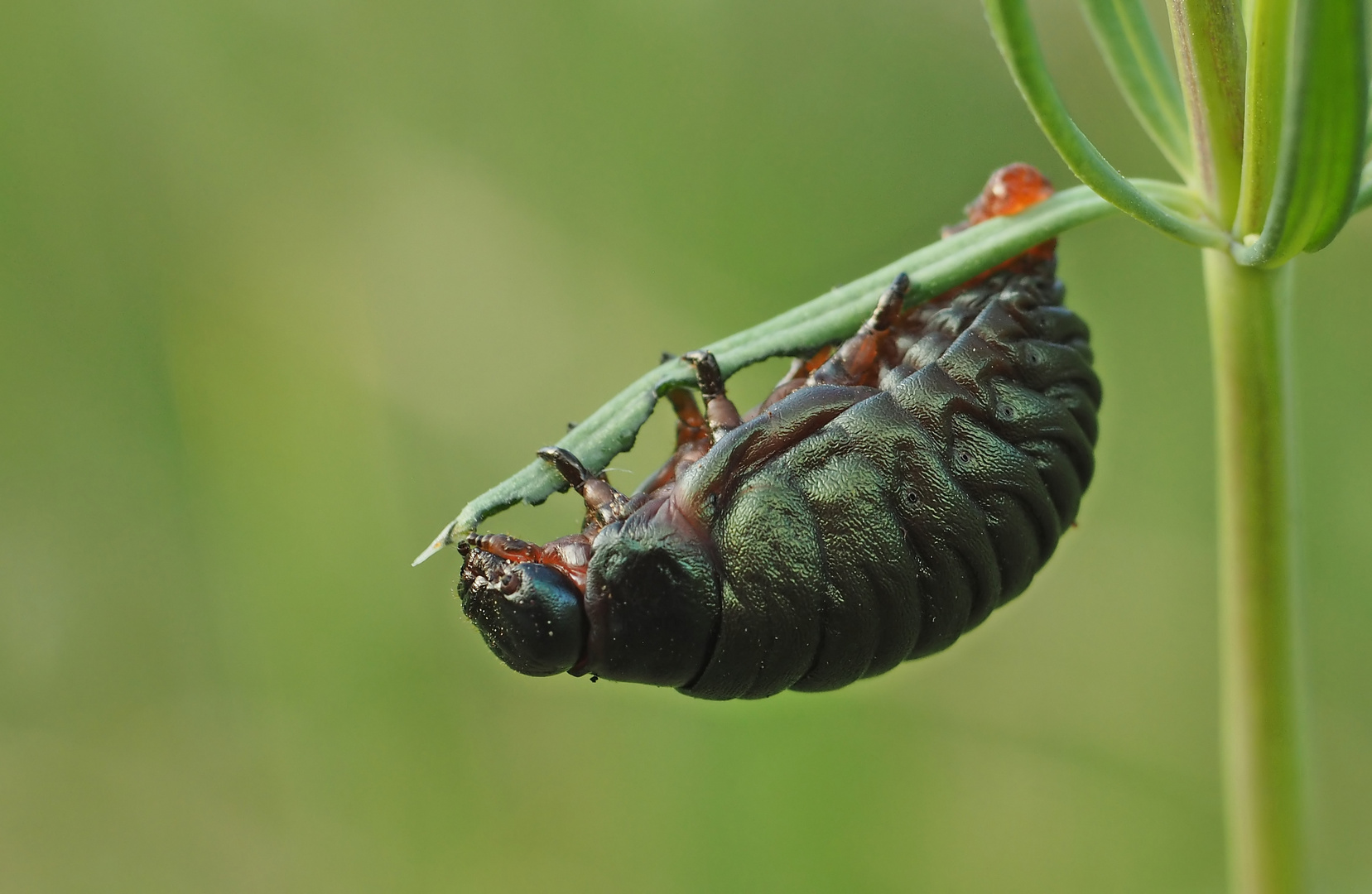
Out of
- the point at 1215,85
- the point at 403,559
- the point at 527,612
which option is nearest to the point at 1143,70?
the point at 1215,85

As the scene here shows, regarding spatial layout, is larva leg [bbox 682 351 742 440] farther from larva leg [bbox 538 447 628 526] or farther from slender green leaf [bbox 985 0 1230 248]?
slender green leaf [bbox 985 0 1230 248]

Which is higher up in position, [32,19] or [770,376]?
[32,19]

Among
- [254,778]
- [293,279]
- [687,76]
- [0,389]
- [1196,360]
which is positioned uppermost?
[687,76]

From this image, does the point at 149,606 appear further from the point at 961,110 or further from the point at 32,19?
the point at 961,110

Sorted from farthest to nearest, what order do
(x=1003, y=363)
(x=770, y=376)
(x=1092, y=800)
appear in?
(x=770, y=376) → (x=1092, y=800) → (x=1003, y=363)

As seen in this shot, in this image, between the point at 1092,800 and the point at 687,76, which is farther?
the point at 687,76

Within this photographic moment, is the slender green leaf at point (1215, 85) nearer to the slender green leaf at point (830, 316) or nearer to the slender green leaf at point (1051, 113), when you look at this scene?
the slender green leaf at point (830, 316)

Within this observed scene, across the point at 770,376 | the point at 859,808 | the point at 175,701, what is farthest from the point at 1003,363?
the point at 175,701
